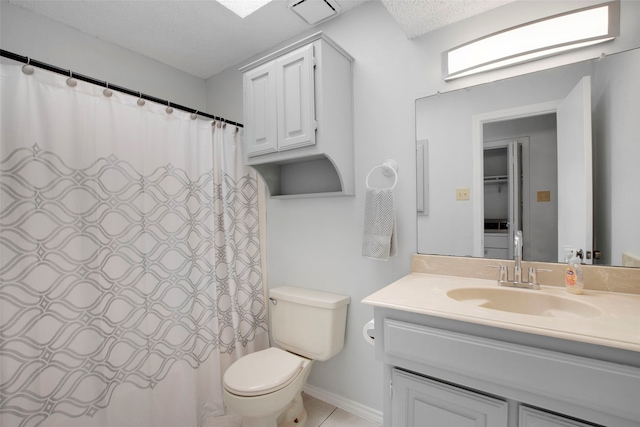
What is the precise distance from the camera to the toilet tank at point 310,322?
171 cm

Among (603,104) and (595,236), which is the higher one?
(603,104)

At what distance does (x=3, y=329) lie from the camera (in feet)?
3.83

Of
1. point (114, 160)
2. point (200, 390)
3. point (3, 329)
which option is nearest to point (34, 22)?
point (114, 160)

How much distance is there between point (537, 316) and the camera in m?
0.97

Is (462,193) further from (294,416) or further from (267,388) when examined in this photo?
(294,416)

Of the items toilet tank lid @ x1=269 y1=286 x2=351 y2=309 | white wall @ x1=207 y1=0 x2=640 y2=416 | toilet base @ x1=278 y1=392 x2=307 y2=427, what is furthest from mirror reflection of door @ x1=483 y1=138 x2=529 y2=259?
toilet base @ x1=278 y1=392 x2=307 y2=427

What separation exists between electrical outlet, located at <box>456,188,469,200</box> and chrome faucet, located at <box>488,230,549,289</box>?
28 cm

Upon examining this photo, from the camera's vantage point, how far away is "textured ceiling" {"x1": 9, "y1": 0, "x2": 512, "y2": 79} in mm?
1388

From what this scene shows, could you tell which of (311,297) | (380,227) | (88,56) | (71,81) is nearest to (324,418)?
(311,297)

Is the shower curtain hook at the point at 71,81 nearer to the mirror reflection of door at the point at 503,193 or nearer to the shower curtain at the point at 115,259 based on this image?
the shower curtain at the point at 115,259

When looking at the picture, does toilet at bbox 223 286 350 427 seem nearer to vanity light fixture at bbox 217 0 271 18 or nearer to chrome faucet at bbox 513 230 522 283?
chrome faucet at bbox 513 230 522 283

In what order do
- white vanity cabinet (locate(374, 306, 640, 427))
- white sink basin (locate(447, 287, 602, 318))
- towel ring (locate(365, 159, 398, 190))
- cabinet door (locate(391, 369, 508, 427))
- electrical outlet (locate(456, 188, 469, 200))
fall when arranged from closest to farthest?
white vanity cabinet (locate(374, 306, 640, 427))
cabinet door (locate(391, 369, 508, 427))
white sink basin (locate(447, 287, 602, 318))
electrical outlet (locate(456, 188, 469, 200))
towel ring (locate(365, 159, 398, 190))

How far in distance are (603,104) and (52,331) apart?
2556 mm

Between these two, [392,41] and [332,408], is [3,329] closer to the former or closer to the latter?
[332,408]
